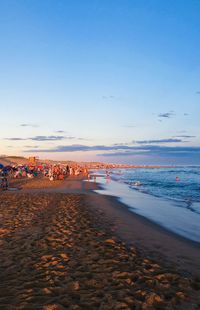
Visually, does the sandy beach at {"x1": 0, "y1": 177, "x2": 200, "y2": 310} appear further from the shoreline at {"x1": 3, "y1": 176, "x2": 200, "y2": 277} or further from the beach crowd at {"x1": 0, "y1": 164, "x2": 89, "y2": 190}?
the beach crowd at {"x1": 0, "y1": 164, "x2": 89, "y2": 190}

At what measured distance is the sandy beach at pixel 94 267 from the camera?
529 centimetres

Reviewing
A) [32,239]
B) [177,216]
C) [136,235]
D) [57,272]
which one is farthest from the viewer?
[177,216]

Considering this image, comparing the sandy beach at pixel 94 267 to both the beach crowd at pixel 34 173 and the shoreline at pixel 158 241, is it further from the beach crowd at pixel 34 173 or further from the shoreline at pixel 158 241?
the beach crowd at pixel 34 173

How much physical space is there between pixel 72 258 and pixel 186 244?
4541 millimetres

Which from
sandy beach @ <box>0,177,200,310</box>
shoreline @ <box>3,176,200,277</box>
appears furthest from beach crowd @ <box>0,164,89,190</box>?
sandy beach @ <box>0,177,200,310</box>

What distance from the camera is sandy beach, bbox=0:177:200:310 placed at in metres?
5.29

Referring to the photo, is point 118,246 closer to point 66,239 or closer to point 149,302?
point 66,239

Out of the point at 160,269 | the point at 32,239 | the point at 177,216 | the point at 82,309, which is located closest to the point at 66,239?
the point at 32,239

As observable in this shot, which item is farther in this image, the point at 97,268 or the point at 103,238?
the point at 103,238

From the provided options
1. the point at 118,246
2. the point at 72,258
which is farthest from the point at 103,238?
the point at 72,258

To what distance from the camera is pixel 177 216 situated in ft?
52.7

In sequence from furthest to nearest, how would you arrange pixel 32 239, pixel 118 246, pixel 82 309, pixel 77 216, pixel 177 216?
pixel 177 216 → pixel 77 216 → pixel 32 239 → pixel 118 246 → pixel 82 309

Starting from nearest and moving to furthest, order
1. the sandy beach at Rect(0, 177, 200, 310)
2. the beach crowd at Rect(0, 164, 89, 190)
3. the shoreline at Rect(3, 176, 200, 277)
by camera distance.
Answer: the sandy beach at Rect(0, 177, 200, 310) < the shoreline at Rect(3, 176, 200, 277) < the beach crowd at Rect(0, 164, 89, 190)

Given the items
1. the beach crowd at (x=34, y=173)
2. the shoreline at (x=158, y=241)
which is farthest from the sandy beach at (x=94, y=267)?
the beach crowd at (x=34, y=173)
